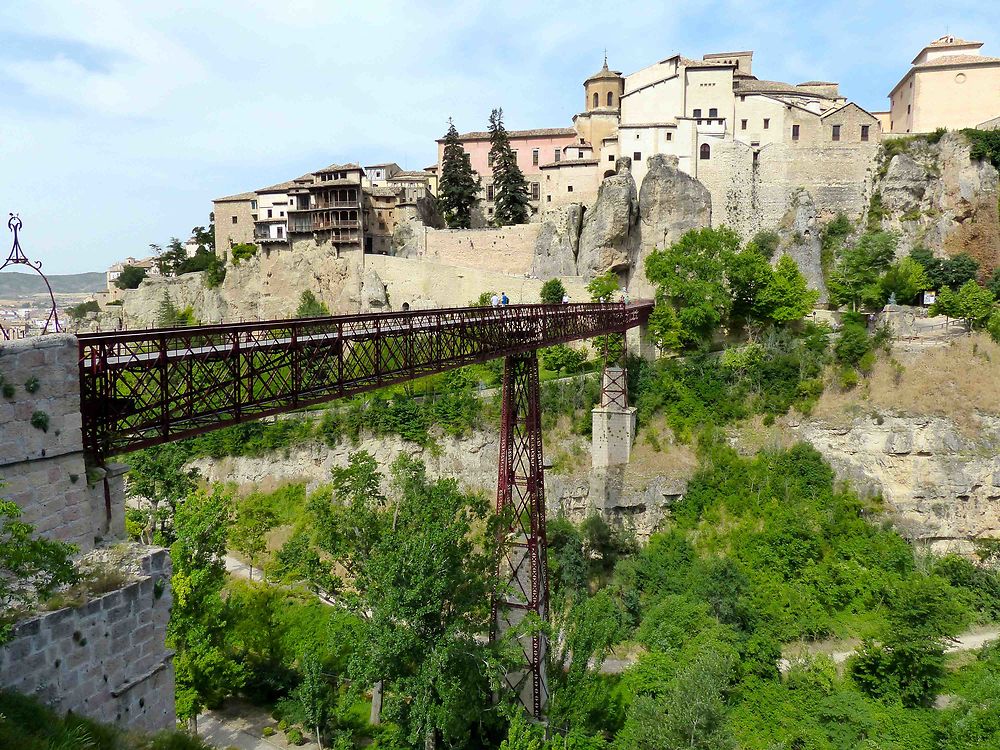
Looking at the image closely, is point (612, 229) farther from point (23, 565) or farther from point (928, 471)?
point (23, 565)

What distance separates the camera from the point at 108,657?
763 cm

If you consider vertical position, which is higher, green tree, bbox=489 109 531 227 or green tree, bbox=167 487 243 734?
green tree, bbox=489 109 531 227

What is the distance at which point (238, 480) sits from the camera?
3294 centimetres

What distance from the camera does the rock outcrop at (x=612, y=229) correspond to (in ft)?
134

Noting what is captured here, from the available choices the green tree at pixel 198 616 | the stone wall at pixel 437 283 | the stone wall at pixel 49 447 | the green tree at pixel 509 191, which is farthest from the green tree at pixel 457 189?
the stone wall at pixel 49 447

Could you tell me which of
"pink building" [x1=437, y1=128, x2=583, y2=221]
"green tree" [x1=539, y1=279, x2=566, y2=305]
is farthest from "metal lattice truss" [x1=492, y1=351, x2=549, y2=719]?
"pink building" [x1=437, y1=128, x2=583, y2=221]

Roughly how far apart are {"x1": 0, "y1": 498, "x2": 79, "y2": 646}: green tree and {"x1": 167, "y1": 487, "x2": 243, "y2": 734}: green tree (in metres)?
10.7

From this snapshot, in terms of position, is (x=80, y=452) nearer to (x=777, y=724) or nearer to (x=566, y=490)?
(x=777, y=724)

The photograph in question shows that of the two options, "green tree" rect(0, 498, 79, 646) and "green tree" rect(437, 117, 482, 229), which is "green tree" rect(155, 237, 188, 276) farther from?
"green tree" rect(0, 498, 79, 646)

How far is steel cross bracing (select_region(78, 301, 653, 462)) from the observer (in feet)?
28.0

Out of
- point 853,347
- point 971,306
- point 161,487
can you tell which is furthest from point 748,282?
point 161,487

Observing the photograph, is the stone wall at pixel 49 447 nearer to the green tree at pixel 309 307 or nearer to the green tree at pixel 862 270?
the green tree at pixel 309 307

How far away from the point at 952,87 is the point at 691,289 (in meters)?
25.6

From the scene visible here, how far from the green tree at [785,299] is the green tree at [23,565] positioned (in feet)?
106
